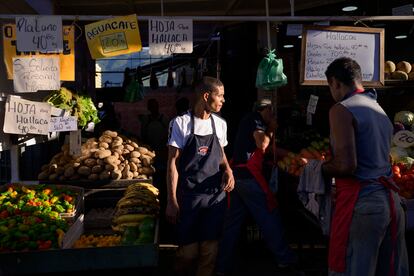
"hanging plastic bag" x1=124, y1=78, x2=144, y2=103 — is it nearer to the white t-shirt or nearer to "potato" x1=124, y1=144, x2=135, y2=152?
"potato" x1=124, y1=144, x2=135, y2=152

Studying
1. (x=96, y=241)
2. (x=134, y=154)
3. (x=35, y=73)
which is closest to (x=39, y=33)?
(x=35, y=73)

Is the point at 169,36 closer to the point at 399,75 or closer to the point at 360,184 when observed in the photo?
the point at 360,184

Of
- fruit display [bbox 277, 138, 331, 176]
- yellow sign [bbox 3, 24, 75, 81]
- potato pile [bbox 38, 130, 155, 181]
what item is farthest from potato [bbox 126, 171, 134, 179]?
fruit display [bbox 277, 138, 331, 176]

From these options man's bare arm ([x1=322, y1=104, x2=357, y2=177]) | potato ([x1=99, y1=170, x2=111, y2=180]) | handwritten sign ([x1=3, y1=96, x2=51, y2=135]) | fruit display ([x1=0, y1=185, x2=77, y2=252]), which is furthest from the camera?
potato ([x1=99, y1=170, x2=111, y2=180])

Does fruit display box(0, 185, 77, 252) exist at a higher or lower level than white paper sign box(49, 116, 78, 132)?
lower

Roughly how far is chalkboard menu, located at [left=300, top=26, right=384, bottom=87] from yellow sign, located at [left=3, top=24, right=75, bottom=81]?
91.7 inches

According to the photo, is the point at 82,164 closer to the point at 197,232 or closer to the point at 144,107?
the point at 197,232

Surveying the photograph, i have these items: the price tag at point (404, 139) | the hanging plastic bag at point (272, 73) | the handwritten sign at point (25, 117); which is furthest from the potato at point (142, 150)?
the price tag at point (404, 139)

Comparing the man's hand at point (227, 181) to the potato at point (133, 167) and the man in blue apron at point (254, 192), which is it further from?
the potato at point (133, 167)

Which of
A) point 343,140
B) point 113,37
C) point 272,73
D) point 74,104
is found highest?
point 113,37

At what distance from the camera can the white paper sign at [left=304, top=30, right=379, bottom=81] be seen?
183 inches

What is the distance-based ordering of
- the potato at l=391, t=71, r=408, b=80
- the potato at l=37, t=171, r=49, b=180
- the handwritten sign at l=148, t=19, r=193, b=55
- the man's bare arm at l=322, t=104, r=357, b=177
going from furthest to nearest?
the potato at l=391, t=71, r=408, b=80, the potato at l=37, t=171, r=49, b=180, the handwritten sign at l=148, t=19, r=193, b=55, the man's bare arm at l=322, t=104, r=357, b=177

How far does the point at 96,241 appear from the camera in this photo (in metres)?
4.04

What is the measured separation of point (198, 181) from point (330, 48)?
205 centimetres
